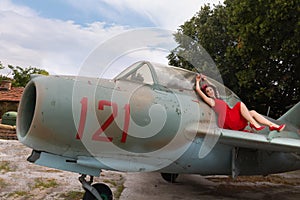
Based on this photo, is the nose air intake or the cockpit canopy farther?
the cockpit canopy

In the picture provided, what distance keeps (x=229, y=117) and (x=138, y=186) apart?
2.46 metres

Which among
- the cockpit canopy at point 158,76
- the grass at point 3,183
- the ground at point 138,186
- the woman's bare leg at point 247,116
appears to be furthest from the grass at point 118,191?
the woman's bare leg at point 247,116

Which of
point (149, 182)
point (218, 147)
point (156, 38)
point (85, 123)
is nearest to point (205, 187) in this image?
point (149, 182)

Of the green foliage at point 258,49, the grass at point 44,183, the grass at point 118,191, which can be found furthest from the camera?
the green foliage at point 258,49

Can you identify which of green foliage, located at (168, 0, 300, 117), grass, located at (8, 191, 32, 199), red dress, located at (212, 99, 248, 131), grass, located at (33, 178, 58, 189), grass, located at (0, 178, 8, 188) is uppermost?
green foliage, located at (168, 0, 300, 117)

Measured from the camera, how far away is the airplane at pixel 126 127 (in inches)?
119

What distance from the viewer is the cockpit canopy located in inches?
154

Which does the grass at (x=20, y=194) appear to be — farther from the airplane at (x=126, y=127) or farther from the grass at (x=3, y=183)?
the airplane at (x=126, y=127)

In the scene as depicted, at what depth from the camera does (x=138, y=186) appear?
5.71m

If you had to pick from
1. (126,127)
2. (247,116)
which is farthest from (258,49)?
(126,127)

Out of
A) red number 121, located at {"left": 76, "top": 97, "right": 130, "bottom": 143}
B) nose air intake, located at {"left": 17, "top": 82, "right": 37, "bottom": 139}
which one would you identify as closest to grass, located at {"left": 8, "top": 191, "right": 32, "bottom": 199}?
nose air intake, located at {"left": 17, "top": 82, "right": 37, "bottom": 139}

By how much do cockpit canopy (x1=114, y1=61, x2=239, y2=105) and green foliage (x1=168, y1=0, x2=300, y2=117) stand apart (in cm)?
399

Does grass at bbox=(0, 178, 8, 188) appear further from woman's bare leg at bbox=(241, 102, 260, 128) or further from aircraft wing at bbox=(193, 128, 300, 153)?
woman's bare leg at bbox=(241, 102, 260, 128)

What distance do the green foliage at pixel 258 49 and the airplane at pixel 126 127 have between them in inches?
173
